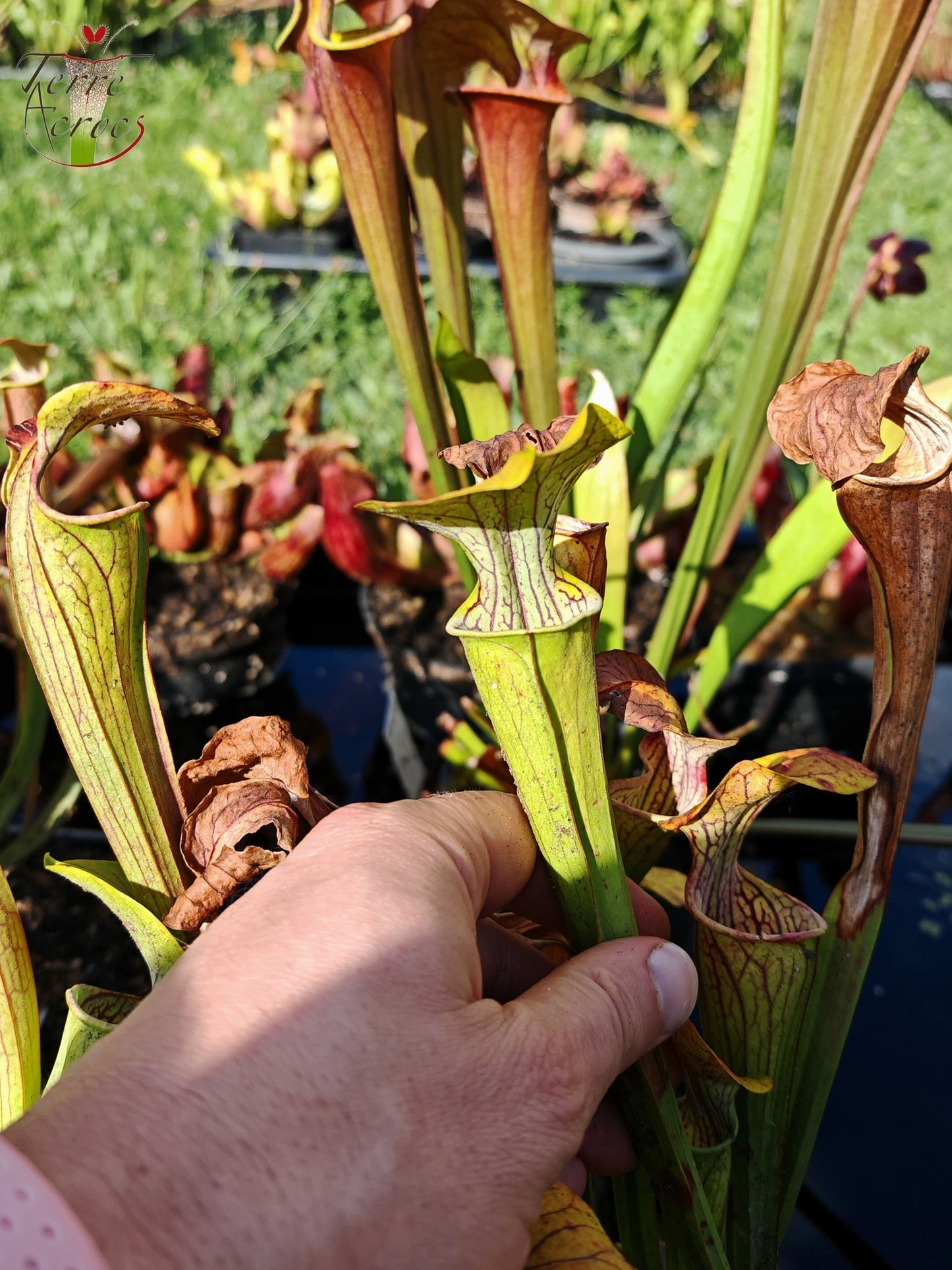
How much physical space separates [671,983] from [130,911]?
316 millimetres

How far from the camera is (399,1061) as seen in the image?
0.43m

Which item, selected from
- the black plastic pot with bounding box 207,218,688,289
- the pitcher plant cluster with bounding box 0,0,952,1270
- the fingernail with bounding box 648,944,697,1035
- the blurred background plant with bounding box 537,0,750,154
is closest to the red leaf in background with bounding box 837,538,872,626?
the pitcher plant cluster with bounding box 0,0,952,1270

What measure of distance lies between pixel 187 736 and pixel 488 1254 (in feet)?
3.31

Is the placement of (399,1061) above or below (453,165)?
below

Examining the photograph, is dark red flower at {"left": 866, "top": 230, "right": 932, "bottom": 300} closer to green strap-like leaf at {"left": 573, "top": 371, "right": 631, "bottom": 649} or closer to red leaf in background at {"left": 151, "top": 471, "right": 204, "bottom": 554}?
green strap-like leaf at {"left": 573, "top": 371, "right": 631, "bottom": 649}

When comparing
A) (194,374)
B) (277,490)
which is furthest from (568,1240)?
(194,374)

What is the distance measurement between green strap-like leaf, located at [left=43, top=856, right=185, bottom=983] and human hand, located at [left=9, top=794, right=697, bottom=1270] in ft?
0.35

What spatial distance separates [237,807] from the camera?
0.55 meters

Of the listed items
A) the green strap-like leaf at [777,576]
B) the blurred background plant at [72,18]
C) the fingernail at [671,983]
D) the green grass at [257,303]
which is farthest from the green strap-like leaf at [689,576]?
the blurred background plant at [72,18]

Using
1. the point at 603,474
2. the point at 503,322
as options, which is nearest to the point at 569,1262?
the point at 603,474

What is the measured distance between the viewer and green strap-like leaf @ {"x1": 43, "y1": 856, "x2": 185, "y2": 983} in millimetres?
535

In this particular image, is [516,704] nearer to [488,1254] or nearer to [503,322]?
[488,1254]

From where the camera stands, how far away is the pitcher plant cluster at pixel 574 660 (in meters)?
0.49

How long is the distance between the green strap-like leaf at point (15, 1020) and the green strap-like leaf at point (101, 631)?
0.08 m
